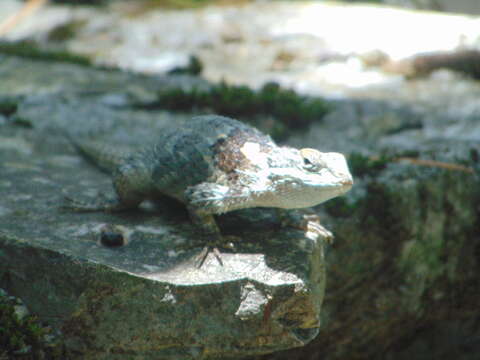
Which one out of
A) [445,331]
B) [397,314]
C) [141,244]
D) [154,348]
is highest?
[141,244]

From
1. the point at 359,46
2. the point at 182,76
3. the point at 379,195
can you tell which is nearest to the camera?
the point at 379,195

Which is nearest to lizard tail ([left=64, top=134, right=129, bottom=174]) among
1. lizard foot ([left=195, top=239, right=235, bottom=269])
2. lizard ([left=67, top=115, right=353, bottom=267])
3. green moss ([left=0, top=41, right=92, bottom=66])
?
lizard ([left=67, top=115, right=353, bottom=267])

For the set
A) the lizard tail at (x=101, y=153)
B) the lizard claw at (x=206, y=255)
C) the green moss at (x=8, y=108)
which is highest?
the green moss at (x=8, y=108)

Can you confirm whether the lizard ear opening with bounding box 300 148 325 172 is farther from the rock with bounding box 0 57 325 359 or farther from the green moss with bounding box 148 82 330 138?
the green moss with bounding box 148 82 330 138

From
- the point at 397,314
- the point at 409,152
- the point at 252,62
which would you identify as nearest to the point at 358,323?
the point at 397,314

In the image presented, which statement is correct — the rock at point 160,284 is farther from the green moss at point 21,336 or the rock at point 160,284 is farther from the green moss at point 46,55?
the green moss at point 46,55

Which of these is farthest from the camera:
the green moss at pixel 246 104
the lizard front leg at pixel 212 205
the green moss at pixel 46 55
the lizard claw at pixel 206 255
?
the green moss at pixel 46 55

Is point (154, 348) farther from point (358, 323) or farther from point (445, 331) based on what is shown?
point (445, 331)

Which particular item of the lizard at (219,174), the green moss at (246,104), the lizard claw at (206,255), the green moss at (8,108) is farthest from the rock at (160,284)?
the green moss at (246,104)
